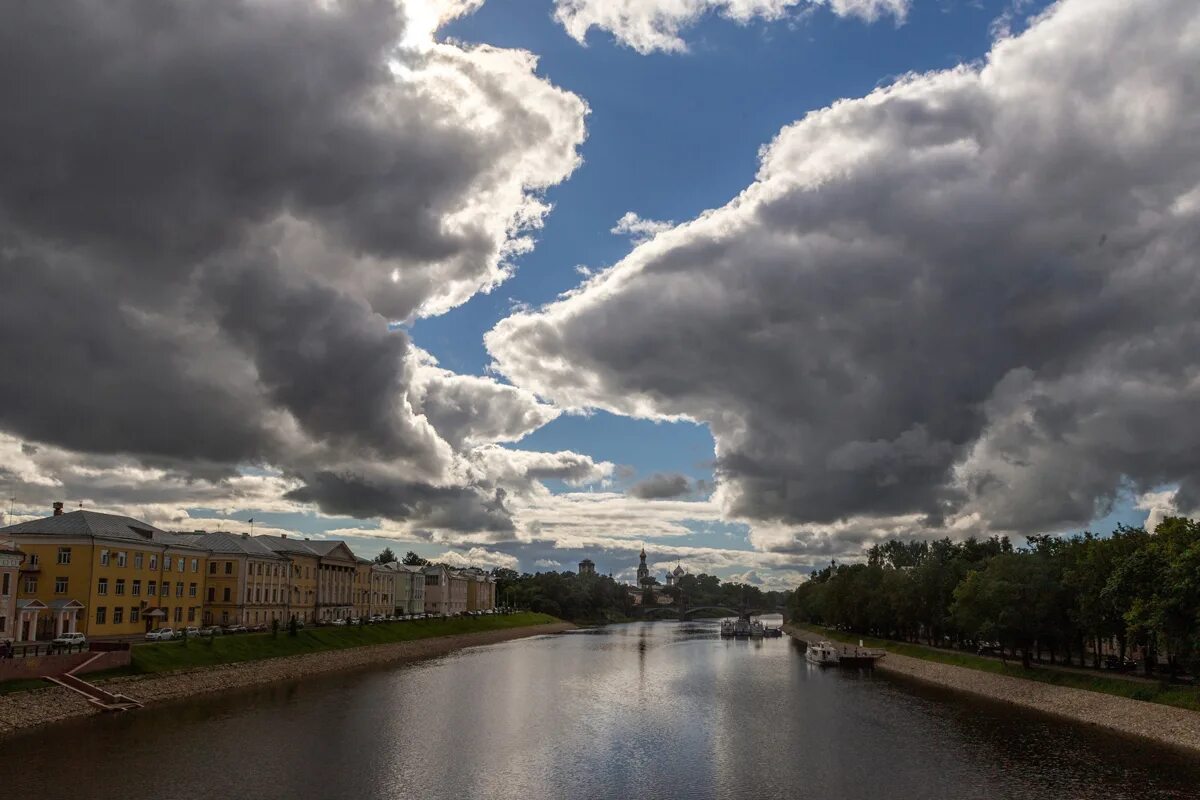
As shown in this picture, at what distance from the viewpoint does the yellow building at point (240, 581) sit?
117m

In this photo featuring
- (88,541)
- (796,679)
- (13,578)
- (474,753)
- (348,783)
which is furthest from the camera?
(796,679)

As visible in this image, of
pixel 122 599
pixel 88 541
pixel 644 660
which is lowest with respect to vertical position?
pixel 644 660

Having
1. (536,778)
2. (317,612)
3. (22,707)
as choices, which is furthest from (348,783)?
Result: (317,612)

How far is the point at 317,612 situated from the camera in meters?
146

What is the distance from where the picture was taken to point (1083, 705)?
68.5m

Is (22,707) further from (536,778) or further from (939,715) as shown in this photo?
(939,715)

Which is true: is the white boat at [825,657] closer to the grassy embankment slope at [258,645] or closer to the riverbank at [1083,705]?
the riverbank at [1083,705]

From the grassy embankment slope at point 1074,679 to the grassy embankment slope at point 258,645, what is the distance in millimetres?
74724

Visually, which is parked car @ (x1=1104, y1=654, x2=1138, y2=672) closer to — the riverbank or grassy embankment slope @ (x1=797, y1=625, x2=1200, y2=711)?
grassy embankment slope @ (x1=797, y1=625, x2=1200, y2=711)

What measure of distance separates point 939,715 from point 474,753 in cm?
3915

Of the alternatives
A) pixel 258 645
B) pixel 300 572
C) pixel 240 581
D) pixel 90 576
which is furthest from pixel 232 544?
pixel 90 576

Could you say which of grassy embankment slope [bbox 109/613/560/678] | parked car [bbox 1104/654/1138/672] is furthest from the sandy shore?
parked car [bbox 1104/654/1138/672]

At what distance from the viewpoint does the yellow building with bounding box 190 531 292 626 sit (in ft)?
382

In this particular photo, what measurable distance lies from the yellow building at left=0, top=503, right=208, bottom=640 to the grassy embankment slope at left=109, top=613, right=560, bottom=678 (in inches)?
421
